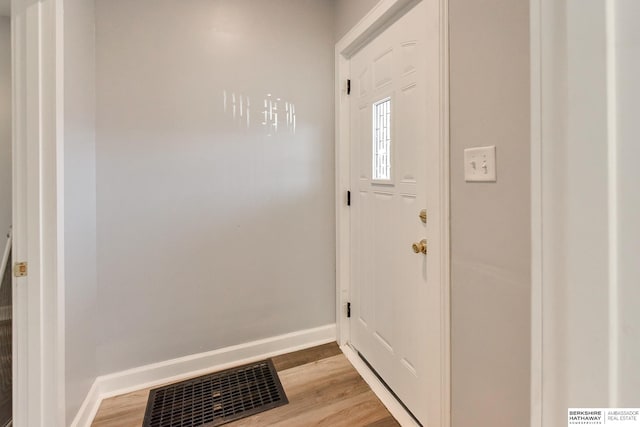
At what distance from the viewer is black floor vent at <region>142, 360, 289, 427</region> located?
58.6 inches

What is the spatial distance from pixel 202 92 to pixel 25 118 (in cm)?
89

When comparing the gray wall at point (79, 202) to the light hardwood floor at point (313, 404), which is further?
the light hardwood floor at point (313, 404)

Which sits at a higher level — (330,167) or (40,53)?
(40,53)

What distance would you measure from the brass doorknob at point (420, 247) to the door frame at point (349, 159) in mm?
135

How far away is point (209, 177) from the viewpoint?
72.9 inches

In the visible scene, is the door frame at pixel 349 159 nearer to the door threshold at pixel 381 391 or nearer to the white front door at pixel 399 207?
the white front door at pixel 399 207

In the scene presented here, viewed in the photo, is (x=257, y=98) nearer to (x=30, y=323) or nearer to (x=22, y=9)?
(x=22, y=9)

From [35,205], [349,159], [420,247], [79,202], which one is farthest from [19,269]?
[349,159]

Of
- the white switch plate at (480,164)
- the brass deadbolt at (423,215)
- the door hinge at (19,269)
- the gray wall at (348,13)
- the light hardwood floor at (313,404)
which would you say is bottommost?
the light hardwood floor at (313,404)

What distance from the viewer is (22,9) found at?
3.60 feet

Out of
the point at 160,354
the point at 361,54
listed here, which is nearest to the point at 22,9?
the point at 361,54
